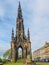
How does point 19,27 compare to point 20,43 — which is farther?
point 19,27

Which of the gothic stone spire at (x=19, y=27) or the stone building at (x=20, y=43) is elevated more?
the gothic stone spire at (x=19, y=27)

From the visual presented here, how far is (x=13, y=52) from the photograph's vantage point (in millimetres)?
83875

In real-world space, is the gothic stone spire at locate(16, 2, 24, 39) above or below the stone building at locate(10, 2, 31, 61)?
above

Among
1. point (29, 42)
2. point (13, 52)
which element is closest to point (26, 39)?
point (29, 42)

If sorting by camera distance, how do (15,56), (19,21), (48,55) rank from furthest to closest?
(48,55) → (19,21) → (15,56)

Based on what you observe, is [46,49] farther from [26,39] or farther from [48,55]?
[26,39]

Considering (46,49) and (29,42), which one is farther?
(46,49)

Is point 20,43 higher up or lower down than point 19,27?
lower down

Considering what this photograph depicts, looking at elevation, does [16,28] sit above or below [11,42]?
above

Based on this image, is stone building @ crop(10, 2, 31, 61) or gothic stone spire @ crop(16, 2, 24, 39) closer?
stone building @ crop(10, 2, 31, 61)

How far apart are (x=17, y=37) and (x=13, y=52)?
697 centimetres

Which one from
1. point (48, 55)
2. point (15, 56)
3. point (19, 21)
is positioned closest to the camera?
point (15, 56)

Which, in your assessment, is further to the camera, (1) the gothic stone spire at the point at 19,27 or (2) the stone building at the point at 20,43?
(1) the gothic stone spire at the point at 19,27

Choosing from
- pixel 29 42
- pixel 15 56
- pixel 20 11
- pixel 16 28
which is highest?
pixel 20 11
